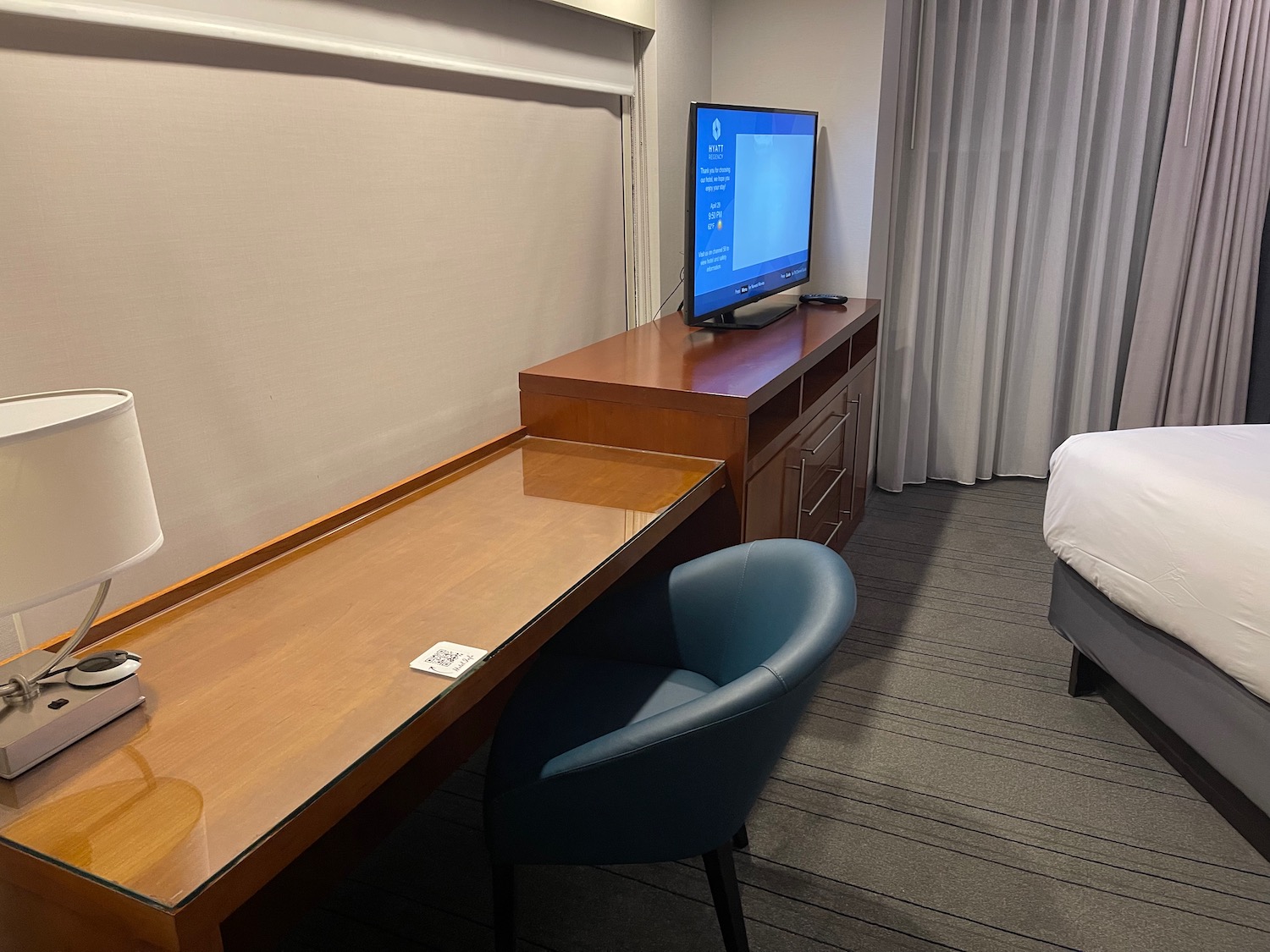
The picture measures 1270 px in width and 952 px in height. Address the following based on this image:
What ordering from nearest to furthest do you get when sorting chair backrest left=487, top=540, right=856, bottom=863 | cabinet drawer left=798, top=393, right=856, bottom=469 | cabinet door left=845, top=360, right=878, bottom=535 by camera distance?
chair backrest left=487, top=540, right=856, bottom=863 < cabinet drawer left=798, top=393, right=856, bottom=469 < cabinet door left=845, top=360, right=878, bottom=535

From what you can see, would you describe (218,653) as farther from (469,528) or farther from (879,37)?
(879,37)

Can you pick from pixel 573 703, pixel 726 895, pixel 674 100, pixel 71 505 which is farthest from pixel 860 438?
pixel 71 505

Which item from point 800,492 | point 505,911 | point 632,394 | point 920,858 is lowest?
point 920,858

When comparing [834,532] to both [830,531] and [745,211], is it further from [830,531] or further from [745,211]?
[745,211]

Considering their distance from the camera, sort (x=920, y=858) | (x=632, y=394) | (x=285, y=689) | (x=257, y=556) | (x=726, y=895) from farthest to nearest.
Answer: (x=632, y=394), (x=920, y=858), (x=257, y=556), (x=726, y=895), (x=285, y=689)

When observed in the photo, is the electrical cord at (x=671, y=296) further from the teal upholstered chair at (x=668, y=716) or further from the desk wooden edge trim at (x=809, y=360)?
the teal upholstered chair at (x=668, y=716)

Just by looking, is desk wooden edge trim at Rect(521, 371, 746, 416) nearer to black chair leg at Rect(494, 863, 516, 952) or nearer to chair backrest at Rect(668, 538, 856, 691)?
chair backrest at Rect(668, 538, 856, 691)

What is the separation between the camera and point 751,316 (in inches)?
111

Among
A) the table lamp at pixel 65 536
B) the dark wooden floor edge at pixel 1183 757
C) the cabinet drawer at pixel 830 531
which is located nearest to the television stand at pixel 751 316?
the cabinet drawer at pixel 830 531

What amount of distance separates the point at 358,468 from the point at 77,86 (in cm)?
80

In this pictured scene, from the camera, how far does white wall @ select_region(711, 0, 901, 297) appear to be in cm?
308

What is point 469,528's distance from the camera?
1604 millimetres

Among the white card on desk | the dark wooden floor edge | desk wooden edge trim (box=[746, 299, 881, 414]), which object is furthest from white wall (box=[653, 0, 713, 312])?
the white card on desk

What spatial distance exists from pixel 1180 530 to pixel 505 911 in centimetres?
142
